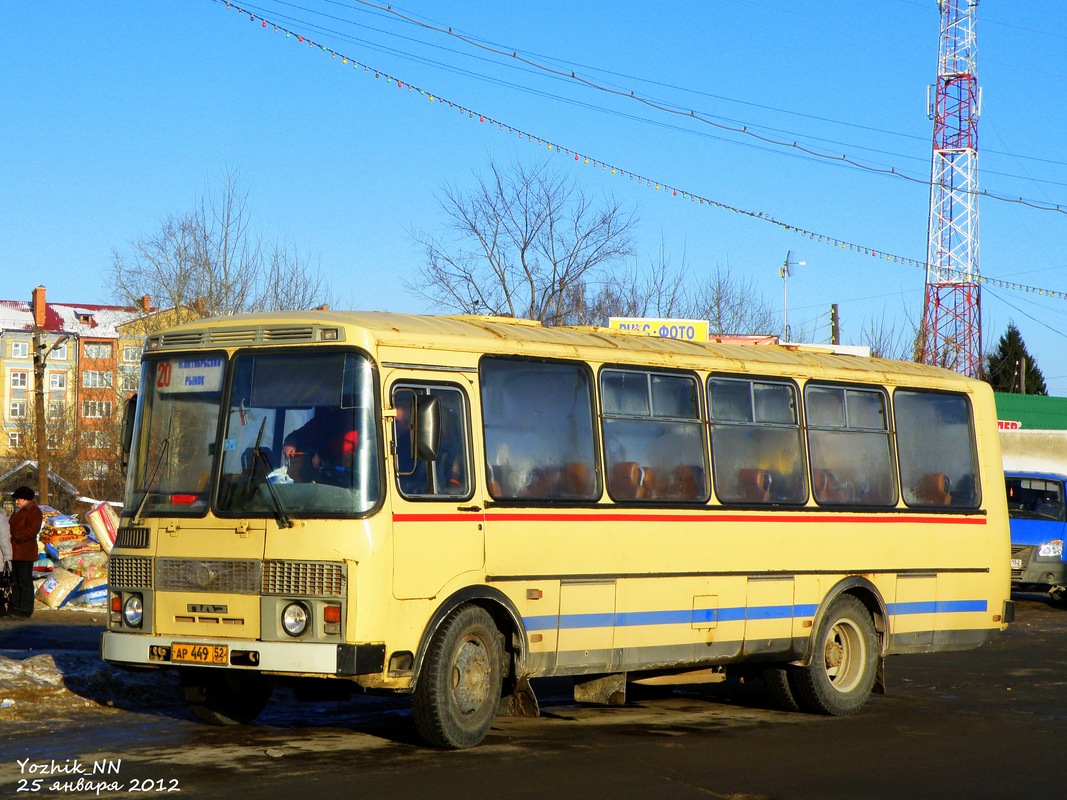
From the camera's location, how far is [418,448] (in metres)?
8.64

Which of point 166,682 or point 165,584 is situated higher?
point 165,584

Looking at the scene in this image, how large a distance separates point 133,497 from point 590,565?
3.31m

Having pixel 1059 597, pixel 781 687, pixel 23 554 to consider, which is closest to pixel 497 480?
pixel 781 687

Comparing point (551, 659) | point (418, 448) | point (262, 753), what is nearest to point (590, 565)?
point (551, 659)

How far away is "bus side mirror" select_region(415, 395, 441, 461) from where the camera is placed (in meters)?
8.62

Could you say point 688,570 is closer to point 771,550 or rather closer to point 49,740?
point 771,550

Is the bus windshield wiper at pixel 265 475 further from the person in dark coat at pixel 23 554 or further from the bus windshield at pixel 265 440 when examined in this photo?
the person in dark coat at pixel 23 554

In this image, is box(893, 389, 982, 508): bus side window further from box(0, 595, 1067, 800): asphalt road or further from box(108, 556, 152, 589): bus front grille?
box(108, 556, 152, 589): bus front grille

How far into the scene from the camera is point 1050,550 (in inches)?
893

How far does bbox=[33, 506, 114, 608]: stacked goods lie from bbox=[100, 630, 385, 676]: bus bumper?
9.81 m

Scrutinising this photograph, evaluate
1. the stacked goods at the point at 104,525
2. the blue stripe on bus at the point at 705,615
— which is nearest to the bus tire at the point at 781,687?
the blue stripe on bus at the point at 705,615

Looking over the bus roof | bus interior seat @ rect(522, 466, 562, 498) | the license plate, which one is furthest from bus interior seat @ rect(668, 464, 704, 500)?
the license plate

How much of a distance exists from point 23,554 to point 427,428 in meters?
10.8

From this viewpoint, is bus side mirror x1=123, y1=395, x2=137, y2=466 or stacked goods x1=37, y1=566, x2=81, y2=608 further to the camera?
stacked goods x1=37, y1=566, x2=81, y2=608
